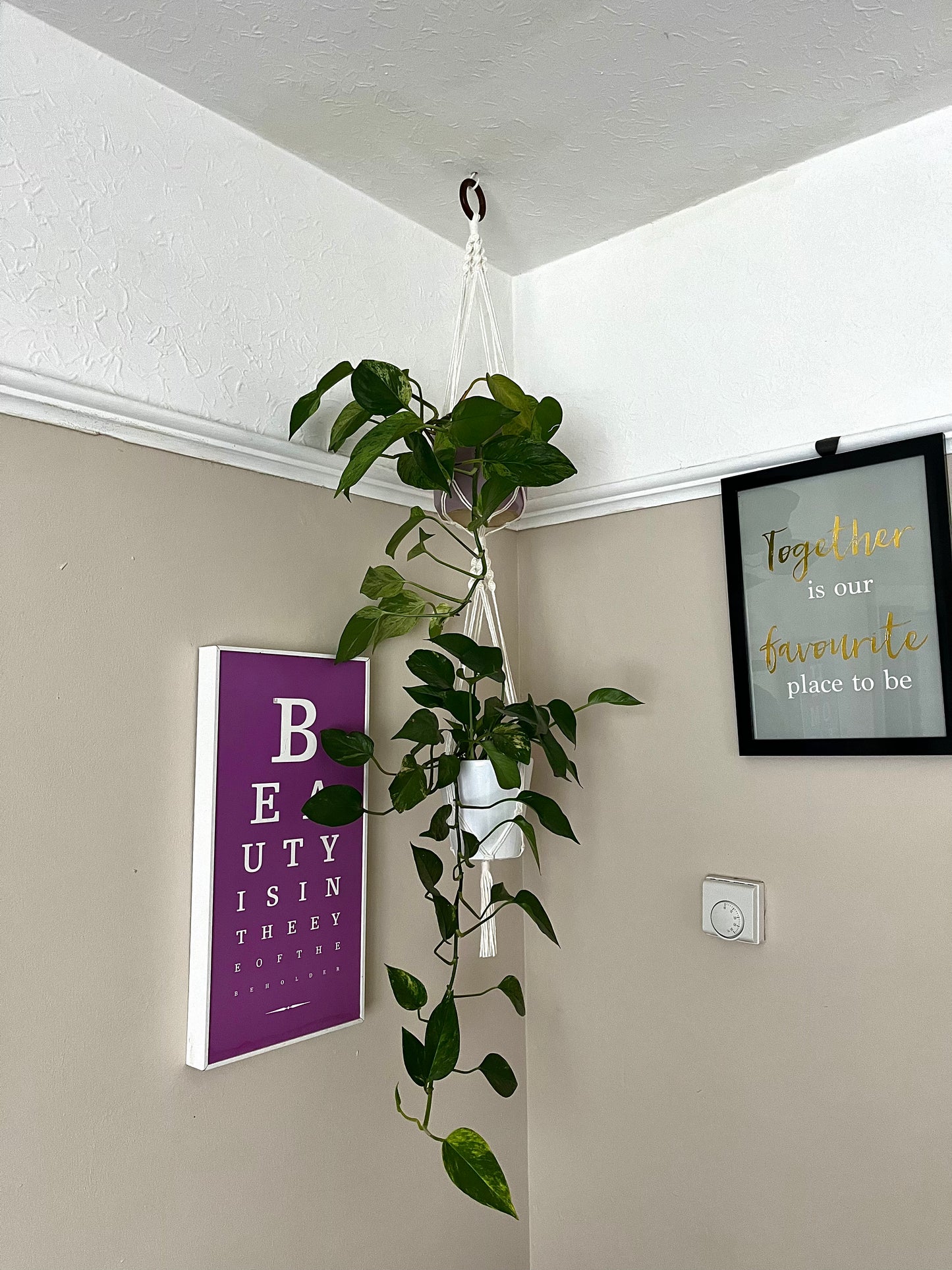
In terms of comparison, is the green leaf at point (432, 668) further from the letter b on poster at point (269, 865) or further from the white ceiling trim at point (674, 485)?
the white ceiling trim at point (674, 485)

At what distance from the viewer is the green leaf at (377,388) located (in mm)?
1115

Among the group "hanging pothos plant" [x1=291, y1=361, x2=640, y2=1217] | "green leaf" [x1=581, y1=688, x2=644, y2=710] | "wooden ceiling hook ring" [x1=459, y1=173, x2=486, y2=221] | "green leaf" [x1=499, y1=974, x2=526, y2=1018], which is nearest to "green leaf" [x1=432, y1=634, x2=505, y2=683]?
"hanging pothos plant" [x1=291, y1=361, x2=640, y2=1217]

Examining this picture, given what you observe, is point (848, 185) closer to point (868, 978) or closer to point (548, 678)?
point (548, 678)

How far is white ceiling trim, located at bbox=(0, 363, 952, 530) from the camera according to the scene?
3.37ft

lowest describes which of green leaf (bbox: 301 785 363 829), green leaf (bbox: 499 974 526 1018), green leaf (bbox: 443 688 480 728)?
green leaf (bbox: 499 974 526 1018)

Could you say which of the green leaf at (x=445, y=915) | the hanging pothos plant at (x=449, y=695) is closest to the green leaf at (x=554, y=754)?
the hanging pothos plant at (x=449, y=695)

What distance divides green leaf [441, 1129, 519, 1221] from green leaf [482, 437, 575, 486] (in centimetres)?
79

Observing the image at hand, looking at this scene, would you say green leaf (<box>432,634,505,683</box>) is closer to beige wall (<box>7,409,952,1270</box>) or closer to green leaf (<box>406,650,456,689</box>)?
green leaf (<box>406,650,456,689</box>)

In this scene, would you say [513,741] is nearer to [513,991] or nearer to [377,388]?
[513,991]

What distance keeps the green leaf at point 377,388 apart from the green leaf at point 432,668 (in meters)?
0.30

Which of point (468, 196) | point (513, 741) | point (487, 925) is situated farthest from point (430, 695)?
point (468, 196)

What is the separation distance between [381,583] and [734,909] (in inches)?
26.7

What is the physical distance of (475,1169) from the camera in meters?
1.03

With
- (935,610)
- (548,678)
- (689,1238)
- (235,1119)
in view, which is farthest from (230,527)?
(689,1238)
